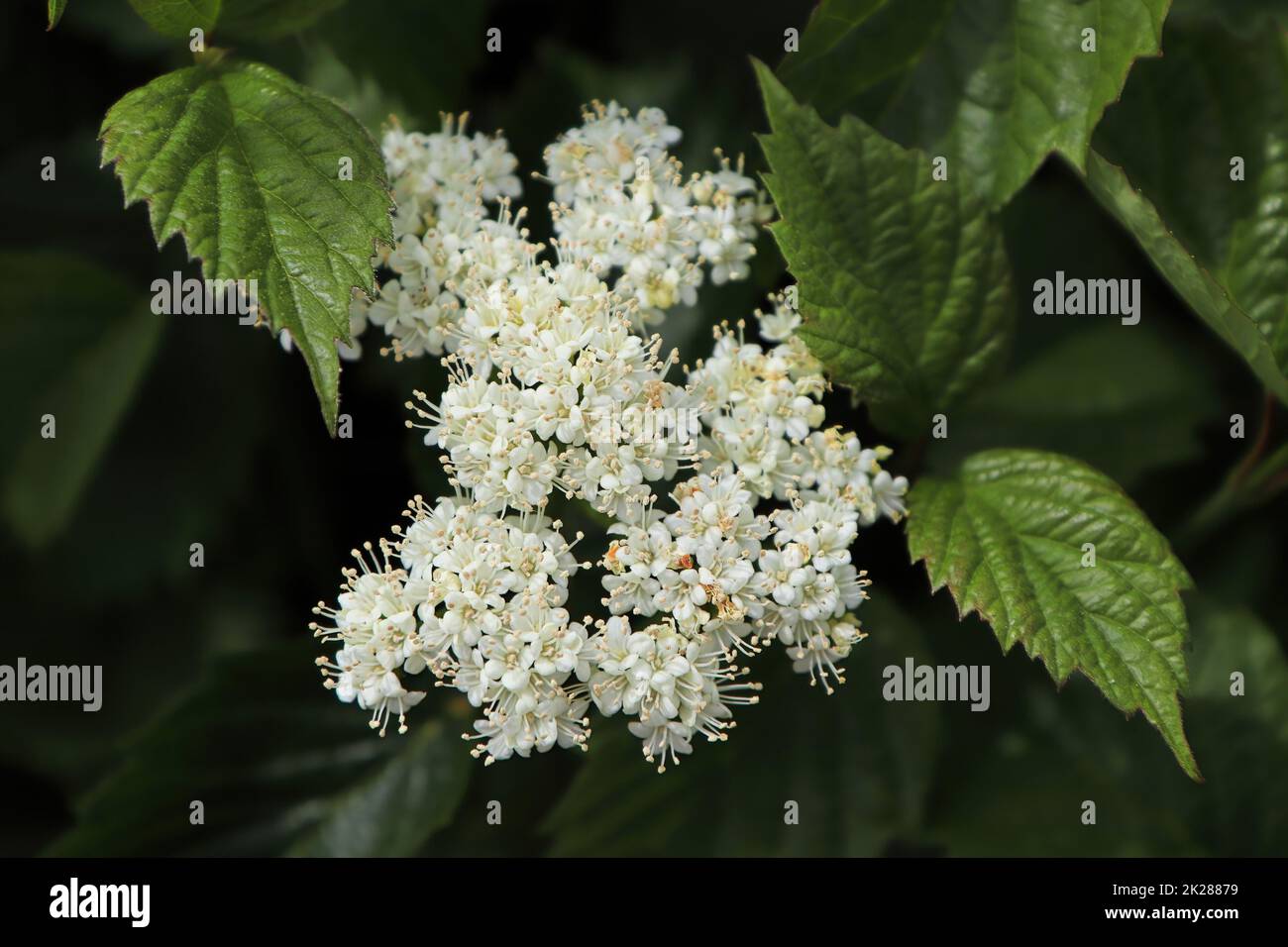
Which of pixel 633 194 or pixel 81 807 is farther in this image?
pixel 81 807

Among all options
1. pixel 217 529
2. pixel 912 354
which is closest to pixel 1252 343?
pixel 912 354

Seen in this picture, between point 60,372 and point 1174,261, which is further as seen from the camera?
point 60,372

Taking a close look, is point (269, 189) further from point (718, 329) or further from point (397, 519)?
point (397, 519)

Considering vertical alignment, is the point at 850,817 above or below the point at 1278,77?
below

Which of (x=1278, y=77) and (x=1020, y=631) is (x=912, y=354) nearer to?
(x=1020, y=631)

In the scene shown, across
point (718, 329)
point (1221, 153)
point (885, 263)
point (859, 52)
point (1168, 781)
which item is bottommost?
point (1168, 781)

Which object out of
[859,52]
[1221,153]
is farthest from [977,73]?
[1221,153]

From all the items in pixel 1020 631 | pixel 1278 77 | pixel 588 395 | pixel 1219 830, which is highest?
pixel 1278 77

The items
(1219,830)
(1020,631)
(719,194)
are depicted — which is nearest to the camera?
(1020,631)
